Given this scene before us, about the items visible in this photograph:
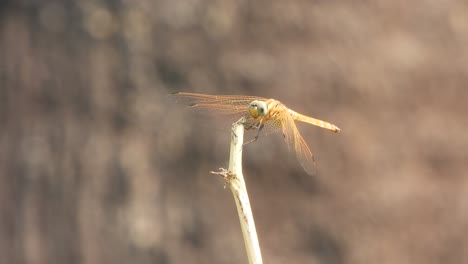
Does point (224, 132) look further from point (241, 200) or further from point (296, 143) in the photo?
point (241, 200)

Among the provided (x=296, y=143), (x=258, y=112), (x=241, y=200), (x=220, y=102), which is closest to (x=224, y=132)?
(x=296, y=143)

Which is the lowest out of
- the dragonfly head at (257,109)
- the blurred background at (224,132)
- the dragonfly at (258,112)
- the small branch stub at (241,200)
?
the small branch stub at (241,200)

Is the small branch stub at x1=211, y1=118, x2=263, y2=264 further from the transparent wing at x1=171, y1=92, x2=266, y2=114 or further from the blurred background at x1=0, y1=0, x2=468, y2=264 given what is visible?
the blurred background at x1=0, y1=0, x2=468, y2=264

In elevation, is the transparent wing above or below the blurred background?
below

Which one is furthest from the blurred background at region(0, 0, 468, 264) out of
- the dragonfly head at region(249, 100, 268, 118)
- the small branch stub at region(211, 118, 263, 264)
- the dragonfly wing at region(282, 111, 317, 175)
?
the small branch stub at region(211, 118, 263, 264)

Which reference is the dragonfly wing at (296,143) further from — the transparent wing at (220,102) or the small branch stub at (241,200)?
the small branch stub at (241,200)

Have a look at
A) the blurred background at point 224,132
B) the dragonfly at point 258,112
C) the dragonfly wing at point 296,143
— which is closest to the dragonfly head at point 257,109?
the dragonfly at point 258,112

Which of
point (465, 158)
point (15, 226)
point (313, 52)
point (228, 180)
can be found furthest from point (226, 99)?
point (15, 226)

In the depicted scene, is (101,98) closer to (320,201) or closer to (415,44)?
(320,201)
